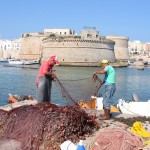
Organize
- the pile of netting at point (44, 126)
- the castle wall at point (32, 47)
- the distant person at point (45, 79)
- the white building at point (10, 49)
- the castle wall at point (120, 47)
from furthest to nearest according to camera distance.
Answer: the white building at point (10, 49) → the castle wall at point (120, 47) → the castle wall at point (32, 47) → the distant person at point (45, 79) → the pile of netting at point (44, 126)

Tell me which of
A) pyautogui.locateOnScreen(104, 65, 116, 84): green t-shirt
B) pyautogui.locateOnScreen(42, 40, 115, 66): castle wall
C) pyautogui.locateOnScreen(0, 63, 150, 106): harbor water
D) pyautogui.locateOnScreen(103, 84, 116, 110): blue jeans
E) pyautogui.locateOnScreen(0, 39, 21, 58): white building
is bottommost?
pyautogui.locateOnScreen(0, 63, 150, 106): harbor water

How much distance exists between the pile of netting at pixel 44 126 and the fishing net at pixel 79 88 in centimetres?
163

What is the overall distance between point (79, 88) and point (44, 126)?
321 cm

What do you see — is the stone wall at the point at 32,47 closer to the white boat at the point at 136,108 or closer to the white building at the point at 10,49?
the white building at the point at 10,49

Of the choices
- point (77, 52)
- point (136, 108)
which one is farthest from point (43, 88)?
point (77, 52)

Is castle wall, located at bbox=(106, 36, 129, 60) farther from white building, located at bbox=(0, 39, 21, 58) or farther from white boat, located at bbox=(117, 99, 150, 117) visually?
white boat, located at bbox=(117, 99, 150, 117)

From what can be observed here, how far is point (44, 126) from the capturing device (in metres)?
5.40

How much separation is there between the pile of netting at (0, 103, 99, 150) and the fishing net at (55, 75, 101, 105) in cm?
Answer: 163

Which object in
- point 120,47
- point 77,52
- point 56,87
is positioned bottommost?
point 56,87

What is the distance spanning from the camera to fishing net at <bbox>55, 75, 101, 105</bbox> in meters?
7.67

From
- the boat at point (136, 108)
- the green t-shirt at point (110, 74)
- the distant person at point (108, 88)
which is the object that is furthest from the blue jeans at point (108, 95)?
the boat at point (136, 108)

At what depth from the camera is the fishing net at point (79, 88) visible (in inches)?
302

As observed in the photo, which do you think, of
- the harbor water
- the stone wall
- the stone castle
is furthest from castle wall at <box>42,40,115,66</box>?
the harbor water

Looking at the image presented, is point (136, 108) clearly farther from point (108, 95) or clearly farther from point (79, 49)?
point (79, 49)
